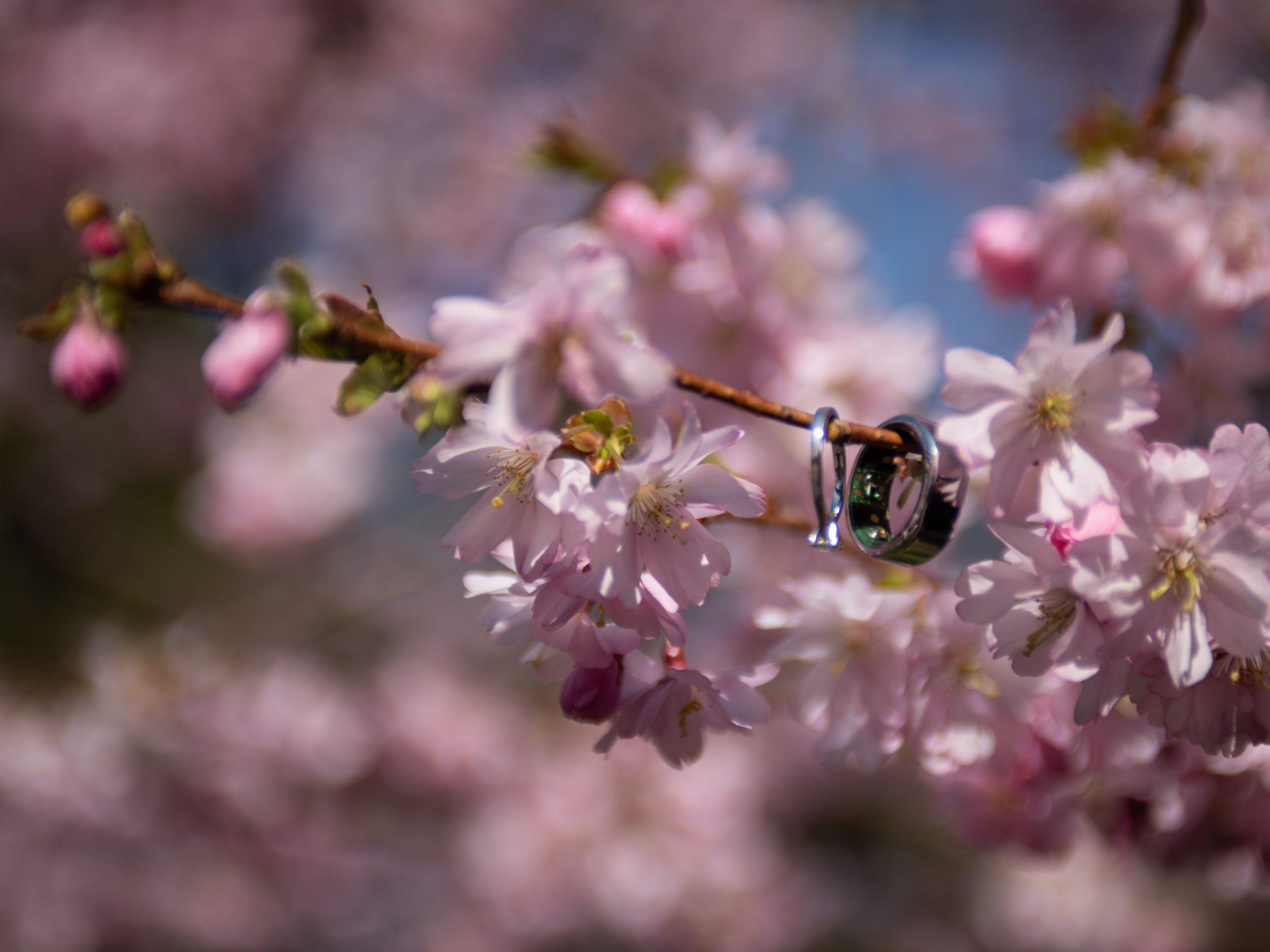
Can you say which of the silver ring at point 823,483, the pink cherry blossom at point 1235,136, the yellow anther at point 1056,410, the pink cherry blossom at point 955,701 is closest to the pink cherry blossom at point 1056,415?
the yellow anther at point 1056,410

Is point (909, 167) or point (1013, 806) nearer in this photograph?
point (1013, 806)

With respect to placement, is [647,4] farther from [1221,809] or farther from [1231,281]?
[1221,809]

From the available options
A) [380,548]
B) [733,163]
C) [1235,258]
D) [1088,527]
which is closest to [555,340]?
[1088,527]

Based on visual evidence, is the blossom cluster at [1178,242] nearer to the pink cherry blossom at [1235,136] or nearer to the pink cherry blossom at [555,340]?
the pink cherry blossom at [1235,136]

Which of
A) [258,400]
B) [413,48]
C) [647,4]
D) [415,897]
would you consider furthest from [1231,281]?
[647,4]

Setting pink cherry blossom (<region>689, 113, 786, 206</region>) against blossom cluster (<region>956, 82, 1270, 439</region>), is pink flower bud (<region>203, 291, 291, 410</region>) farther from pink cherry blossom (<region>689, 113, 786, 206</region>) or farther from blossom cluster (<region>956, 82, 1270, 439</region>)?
blossom cluster (<region>956, 82, 1270, 439</region>)

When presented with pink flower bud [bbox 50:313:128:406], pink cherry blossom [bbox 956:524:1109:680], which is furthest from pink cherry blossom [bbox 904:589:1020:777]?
pink flower bud [bbox 50:313:128:406]
